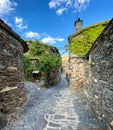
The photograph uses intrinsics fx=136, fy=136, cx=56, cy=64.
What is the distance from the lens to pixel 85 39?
9.11m

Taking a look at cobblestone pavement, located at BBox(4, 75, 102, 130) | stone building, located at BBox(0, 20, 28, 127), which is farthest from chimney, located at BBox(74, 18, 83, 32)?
cobblestone pavement, located at BBox(4, 75, 102, 130)

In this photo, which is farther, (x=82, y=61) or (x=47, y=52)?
(x=47, y=52)

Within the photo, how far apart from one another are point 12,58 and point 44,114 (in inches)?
90.7

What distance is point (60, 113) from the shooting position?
4922 mm

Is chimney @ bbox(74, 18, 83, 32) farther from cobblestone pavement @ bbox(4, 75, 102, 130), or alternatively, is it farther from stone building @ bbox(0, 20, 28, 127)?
cobblestone pavement @ bbox(4, 75, 102, 130)

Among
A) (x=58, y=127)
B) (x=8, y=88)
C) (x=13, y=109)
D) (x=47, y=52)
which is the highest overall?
(x=47, y=52)

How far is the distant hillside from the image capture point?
8703mm

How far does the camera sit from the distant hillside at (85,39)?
870cm

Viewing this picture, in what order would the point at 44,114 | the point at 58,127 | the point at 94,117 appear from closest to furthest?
1. the point at 58,127
2. the point at 94,117
3. the point at 44,114

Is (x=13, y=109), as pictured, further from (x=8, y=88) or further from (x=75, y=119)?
(x=75, y=119)

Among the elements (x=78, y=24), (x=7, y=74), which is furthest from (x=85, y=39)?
(x=7, y=74)

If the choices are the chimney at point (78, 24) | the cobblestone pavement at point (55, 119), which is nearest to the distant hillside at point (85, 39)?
the chimney at point (78, 24)

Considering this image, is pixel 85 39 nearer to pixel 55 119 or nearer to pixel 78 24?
pixel 78 24

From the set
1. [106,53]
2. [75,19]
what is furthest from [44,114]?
[75,19]
